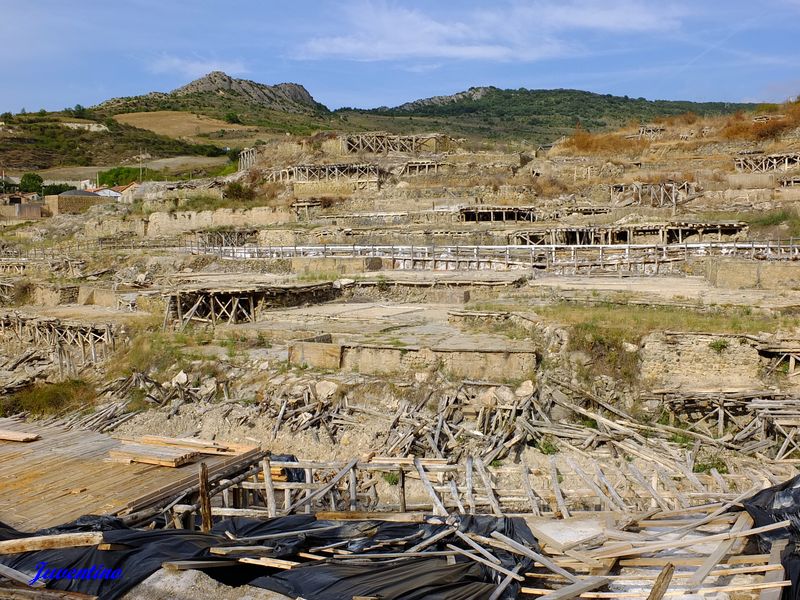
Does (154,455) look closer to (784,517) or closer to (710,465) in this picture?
(784,517)

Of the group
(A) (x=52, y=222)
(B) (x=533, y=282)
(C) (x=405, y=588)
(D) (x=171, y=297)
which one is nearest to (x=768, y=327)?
(B) (x=533, y=282)

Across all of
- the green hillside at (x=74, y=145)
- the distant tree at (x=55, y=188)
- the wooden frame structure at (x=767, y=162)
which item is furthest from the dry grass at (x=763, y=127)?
the distant tree at (x=55, y=188)

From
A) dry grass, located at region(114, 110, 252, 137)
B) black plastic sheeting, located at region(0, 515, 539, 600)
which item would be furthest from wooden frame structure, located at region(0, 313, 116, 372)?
dry grass, located at region(114, 110, 252, 137)

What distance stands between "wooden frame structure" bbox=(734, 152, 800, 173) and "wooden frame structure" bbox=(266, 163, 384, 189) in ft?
72.1

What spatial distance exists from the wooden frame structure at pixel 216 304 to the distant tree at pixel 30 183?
5935 centimetres

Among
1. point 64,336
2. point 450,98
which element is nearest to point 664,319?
point 64,336

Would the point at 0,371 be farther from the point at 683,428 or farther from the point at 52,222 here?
the point at 52,222

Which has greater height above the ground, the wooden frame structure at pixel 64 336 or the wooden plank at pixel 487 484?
the wooden frame structure at pixel 64 336

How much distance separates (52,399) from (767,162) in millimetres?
39806

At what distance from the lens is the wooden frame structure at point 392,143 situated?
51375 millimetres

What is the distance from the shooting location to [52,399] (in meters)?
16.5

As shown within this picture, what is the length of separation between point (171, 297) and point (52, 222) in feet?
113

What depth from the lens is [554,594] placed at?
5.61 meters

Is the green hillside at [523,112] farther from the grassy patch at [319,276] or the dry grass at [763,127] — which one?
the grassy patch at [319,276]
